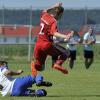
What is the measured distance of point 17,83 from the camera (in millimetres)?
14984

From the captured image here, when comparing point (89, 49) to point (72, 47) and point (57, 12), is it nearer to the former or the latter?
point (72, 47)


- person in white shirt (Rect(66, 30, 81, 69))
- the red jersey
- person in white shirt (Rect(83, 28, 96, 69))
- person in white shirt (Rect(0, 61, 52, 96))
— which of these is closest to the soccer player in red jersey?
the red jersey

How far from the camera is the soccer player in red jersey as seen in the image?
1598 cm

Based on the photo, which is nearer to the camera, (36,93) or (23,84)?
(23,84)

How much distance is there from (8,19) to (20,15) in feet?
2.85

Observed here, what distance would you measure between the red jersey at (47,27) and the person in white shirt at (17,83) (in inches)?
52.1

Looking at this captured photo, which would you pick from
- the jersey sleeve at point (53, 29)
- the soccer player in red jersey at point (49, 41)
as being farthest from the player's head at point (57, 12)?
the jersey sleeve at point (53, 29)

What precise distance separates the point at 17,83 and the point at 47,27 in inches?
71.5

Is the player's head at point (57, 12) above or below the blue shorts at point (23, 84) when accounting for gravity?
above

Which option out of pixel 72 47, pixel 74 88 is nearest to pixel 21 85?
pixel 74 88

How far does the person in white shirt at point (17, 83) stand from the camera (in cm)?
1495

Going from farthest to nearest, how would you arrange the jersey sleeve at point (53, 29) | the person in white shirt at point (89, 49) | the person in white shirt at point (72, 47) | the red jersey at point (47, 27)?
the person in white shirt at point (72, 47) → the person in white shirt at point (89, 49) → the red jersey at point (47, 27) → the jersey sleeve at point (53, 29)

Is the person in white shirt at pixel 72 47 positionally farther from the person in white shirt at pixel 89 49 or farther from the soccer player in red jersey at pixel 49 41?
the soccer player in red jersey at pixel 49 41

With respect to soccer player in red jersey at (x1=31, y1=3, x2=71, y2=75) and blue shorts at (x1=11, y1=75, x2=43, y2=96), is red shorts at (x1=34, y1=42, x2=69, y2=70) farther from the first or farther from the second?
blue shorts at (x1=11, y1=75, x2=43, y2=96)
